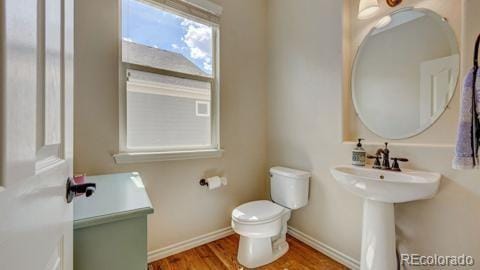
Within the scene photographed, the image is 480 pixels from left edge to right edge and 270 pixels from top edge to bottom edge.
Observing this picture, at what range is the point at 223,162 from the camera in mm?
2080

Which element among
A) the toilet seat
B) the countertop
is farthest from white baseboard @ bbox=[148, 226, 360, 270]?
the countertop

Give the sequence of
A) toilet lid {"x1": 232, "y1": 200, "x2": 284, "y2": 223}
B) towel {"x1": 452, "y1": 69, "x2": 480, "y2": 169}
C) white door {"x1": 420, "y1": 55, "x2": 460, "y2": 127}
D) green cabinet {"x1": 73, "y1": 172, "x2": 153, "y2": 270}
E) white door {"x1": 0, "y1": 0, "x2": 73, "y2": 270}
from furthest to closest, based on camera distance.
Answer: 1. toilet lid {"x1": 232, "y1": 200, "x2": 284, "y2": 223}
2. white door {"x1": 420, "y1": 55, "x2": 460, "y2": 127}
3. towel {"x1": 452, "y1": 69, "x2": 480, "y2": 169}
4. green cabinet {"x1": 73, "y1": 172, "x2": 153, "y2": 270}
5. white door {"x1": 0, "y1": 0, "x2": 73, "y2": 270}

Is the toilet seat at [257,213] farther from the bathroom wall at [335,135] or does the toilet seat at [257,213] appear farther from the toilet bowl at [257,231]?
the bathroom wall at [335,135]

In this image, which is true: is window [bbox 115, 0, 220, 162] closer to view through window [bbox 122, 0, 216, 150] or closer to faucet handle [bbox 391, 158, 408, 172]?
view through window [bbox 122, 0, 216, 150]

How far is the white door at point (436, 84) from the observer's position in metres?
1.25

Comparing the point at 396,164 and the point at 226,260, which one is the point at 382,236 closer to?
the point at 396,164

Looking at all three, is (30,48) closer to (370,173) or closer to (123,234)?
(123,234)

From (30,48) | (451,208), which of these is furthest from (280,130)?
(30,48)

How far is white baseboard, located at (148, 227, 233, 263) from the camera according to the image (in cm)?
169

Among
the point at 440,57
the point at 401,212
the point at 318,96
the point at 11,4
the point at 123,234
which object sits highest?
the point at 440,57

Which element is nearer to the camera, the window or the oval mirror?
the oval mirror

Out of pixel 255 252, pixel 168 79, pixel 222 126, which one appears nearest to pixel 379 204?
pixel 255 252

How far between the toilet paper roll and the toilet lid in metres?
0.32

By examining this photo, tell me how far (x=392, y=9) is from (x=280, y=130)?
1.30m
